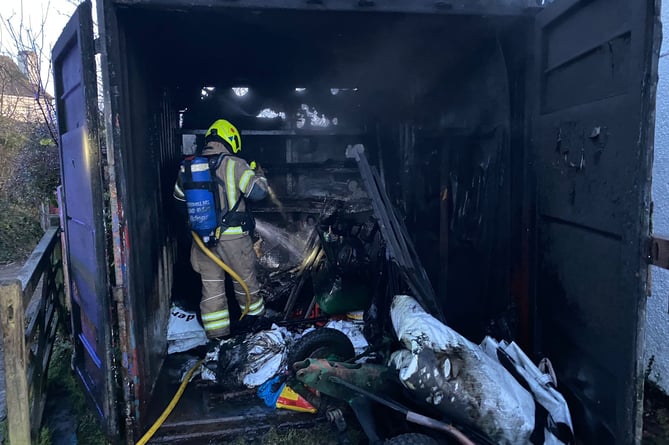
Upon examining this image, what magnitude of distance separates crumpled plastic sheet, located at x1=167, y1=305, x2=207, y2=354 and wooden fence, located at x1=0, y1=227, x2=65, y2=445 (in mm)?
964

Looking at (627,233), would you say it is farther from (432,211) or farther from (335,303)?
(335,303)

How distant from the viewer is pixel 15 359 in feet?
8.13

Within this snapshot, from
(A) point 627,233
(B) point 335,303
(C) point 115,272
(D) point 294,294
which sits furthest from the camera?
(D) point 294,294

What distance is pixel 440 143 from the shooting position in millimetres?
4094

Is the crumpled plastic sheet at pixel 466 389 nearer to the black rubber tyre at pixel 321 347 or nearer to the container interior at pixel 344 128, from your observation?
the container interior at pixel 344 128

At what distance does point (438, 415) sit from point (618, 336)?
0.94 meters

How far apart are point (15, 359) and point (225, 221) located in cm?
207

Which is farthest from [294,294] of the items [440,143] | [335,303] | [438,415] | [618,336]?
[618,336]

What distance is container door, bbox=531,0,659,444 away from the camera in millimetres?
1963

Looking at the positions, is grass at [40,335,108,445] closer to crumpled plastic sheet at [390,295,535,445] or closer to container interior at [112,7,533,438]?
container interior at [112,7,533,438]

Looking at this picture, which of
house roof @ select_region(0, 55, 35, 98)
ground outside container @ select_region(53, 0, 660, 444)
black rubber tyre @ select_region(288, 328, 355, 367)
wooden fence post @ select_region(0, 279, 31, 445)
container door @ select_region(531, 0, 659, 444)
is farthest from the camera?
house roof @ select_region(0, 55, 35, 98)

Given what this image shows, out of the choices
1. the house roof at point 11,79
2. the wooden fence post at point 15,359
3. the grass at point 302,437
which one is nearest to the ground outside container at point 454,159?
the grass at point 302,437

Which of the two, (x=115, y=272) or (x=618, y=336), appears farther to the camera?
(x=115, y=272)

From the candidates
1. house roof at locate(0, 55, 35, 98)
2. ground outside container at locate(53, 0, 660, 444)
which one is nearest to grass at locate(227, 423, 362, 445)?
ground outside container at locate(53, 0, 660, 444)
